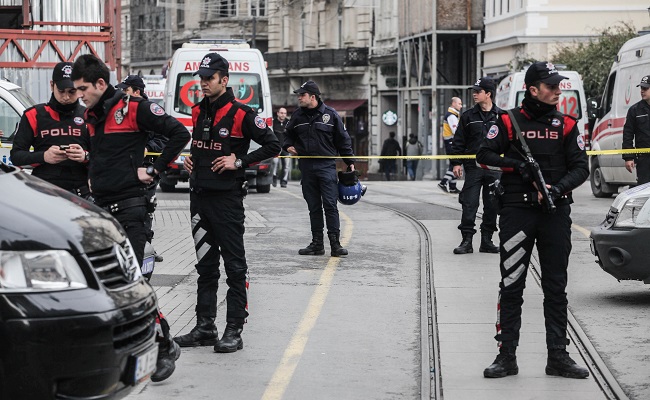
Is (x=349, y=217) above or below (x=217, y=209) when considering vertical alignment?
below

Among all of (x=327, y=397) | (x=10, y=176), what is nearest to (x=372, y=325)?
(x=327, y=397)

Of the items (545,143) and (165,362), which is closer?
(165,362)

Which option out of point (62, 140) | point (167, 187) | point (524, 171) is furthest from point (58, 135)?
point (167, 187)

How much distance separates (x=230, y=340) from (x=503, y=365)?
1.78 m

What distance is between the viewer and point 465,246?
45.4ft

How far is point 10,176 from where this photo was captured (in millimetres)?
5938

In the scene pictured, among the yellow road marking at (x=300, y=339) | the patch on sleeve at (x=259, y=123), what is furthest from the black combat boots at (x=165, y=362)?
the patch on sleeve at (x=259, y=123)

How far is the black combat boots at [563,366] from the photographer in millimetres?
7664

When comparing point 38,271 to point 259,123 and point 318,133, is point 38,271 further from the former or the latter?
point 318,133

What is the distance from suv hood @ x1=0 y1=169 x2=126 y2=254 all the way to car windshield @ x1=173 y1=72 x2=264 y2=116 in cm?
2005

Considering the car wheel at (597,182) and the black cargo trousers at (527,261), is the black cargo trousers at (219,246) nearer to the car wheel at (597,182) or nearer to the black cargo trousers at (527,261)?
the black cargo trousers at (527,261)

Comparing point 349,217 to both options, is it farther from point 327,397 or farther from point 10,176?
point 10,176

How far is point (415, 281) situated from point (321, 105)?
2771mm

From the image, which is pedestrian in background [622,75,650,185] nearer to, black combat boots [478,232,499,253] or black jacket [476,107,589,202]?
black combat boots [478,232,499,253]
